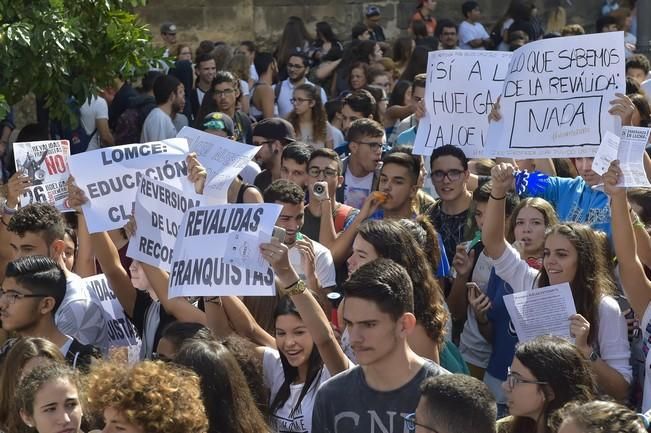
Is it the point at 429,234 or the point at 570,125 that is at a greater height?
the point at 570,125

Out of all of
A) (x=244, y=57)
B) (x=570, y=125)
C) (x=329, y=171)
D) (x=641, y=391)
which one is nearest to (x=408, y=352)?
(x=641, y=391)

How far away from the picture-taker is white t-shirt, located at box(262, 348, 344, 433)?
5.41 m

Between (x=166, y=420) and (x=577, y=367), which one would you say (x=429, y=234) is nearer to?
(x=577, y=367)

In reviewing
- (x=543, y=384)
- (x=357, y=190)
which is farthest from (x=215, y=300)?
(x=357, y=190)

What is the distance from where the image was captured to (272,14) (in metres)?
18.5

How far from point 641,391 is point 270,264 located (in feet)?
5.72

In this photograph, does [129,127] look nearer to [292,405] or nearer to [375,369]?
[292,405]

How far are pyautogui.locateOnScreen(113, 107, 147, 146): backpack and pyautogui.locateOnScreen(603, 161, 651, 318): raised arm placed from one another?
227 inches

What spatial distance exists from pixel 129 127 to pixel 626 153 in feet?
19.1

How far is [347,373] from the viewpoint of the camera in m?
4.78

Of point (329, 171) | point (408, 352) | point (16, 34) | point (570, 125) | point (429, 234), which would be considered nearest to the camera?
point (408, 352)

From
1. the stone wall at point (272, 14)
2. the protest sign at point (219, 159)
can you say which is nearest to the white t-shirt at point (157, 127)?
the protest sign at point (219, 159)

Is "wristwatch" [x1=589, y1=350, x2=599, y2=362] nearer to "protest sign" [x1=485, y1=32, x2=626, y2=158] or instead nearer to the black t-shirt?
"protest sign" [x1=485, y1=32, x2=626, y2=158]

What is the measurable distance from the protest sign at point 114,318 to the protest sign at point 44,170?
1.11m
